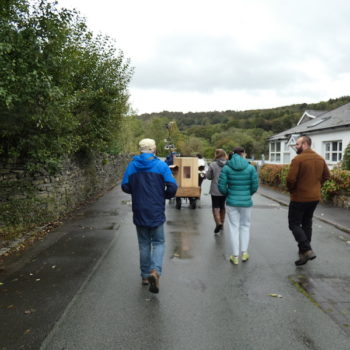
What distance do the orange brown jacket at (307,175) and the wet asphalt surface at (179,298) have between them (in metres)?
1.14

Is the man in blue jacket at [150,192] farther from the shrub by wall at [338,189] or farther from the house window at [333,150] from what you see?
the house window at [333,150]

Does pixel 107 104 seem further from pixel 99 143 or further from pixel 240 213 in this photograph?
pixel 240 213

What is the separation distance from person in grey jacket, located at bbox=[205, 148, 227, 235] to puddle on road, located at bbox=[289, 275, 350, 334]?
299cm

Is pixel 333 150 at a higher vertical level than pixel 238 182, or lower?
higher

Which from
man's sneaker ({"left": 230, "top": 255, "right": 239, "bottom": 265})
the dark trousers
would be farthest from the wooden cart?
the dark trousers

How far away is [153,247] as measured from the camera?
4641 millimetres

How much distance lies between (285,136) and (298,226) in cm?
2829

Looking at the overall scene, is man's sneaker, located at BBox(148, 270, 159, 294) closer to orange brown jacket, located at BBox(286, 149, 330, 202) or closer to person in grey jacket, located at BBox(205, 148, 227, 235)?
orange brown jacket, located at BBox(286, 149, 330, 202)

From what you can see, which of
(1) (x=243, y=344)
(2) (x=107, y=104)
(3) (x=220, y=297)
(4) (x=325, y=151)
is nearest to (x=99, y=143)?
(2) (x=107, y=104)

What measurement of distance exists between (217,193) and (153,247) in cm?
350

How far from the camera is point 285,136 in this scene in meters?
32.4

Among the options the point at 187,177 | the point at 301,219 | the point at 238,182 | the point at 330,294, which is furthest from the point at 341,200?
the point at 330,294

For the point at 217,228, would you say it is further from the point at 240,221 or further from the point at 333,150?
the point at 333,150

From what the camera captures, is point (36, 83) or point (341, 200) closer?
point (36, 83)
